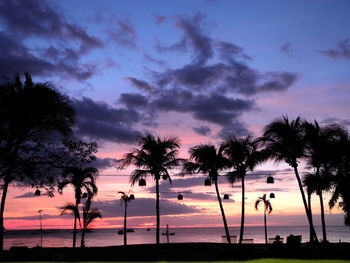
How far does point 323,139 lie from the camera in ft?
102

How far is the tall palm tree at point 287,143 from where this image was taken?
102 ft

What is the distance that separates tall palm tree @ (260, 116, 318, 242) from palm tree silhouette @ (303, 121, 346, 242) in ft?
2.12

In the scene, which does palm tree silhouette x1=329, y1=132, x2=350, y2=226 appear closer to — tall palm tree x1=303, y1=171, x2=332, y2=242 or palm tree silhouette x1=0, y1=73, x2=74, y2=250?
tall palm tree x1=303, y1=171, x2=332, y2=242

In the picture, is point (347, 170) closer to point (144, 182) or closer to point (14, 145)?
point (144, 182)

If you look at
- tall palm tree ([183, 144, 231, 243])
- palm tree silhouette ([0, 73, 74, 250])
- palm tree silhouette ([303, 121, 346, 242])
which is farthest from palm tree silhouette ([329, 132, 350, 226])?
palm tree silhouette ([0, 73, 74, 250])

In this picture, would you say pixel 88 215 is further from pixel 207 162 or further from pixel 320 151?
pixel 320 151

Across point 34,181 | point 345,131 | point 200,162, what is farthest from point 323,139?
point 34,181

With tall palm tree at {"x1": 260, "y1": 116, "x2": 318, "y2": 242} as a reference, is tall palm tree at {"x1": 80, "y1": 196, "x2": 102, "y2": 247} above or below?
below

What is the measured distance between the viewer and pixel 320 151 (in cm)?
3106

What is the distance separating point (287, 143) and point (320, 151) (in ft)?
8.89

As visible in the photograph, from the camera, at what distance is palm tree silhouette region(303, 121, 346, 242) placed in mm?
30375

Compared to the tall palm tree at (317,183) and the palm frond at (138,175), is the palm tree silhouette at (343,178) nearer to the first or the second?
the tall palm tree at (317,183)

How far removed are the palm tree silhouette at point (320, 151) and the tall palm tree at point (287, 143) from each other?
647mm

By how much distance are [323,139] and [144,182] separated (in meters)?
14.7
